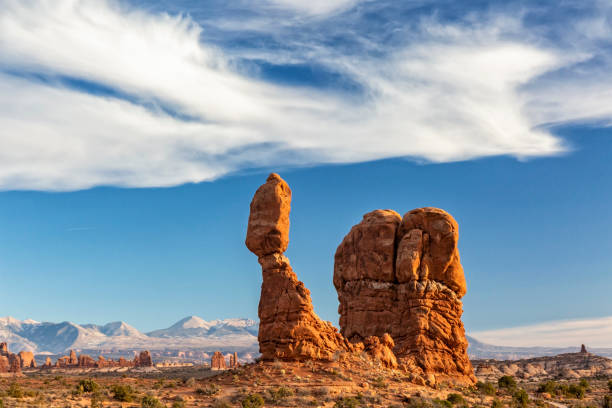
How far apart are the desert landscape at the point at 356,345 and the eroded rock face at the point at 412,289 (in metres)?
0.09

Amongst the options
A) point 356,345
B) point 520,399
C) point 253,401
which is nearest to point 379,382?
point 356,345

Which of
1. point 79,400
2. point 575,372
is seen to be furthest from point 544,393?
point 575,372

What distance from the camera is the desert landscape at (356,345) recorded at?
3888 cm

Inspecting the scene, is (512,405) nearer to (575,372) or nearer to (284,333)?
(284,333)

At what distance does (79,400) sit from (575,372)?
8709 cm

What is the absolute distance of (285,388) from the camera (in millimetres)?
38969

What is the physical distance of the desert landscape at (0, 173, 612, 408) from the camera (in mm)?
38875

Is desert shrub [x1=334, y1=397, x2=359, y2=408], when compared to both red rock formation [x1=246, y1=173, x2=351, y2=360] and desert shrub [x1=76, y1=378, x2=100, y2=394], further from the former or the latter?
desert shrub [x1=76, y1=378, x2=100, y2=394]

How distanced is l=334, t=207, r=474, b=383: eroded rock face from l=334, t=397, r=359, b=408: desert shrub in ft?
40.7

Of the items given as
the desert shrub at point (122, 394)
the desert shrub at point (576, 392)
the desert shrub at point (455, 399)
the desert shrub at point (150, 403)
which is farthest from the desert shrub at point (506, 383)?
the desert shrub at point (122, 394)

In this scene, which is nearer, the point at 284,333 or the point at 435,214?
the point at 284,333

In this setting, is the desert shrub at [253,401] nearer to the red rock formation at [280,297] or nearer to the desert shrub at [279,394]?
the desert shrub at [279,394]

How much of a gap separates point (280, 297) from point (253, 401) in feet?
27.7

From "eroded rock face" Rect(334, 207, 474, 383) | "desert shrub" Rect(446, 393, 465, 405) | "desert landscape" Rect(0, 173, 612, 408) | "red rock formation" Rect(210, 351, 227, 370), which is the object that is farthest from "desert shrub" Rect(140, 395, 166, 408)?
"red rock formation" Rect(210, 351, 227, 370)
